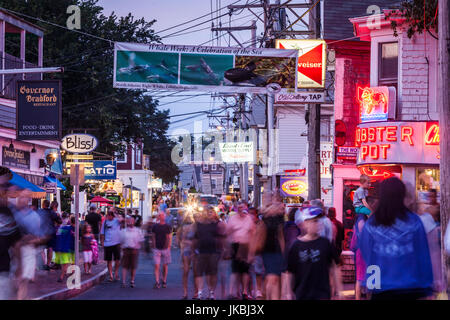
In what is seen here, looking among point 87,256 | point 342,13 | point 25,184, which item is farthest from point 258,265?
point 342,13

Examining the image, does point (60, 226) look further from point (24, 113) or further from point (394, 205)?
point (394, 205)

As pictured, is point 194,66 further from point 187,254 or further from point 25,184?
point 25,184

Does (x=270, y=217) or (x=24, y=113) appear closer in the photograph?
(x=270, y=217)

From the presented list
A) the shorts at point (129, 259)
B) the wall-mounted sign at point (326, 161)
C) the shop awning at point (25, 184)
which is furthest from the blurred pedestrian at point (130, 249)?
the wall-mounted sign at point (326, 161)

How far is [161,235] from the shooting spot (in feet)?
58.4

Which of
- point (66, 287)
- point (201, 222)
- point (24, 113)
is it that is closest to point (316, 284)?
point (201, 222)

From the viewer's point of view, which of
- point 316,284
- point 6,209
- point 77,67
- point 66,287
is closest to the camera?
point 316,284

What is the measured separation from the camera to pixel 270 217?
13.6m

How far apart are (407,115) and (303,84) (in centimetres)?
306

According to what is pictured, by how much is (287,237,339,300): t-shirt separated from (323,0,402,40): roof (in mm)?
17840

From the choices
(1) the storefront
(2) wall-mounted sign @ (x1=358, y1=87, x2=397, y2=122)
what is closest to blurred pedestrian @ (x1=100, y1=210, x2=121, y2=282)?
(1) the storefront

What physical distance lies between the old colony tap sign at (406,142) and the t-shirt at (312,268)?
12536mm

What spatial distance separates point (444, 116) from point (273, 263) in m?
4.10

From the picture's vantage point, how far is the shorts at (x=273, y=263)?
13.1 meters
